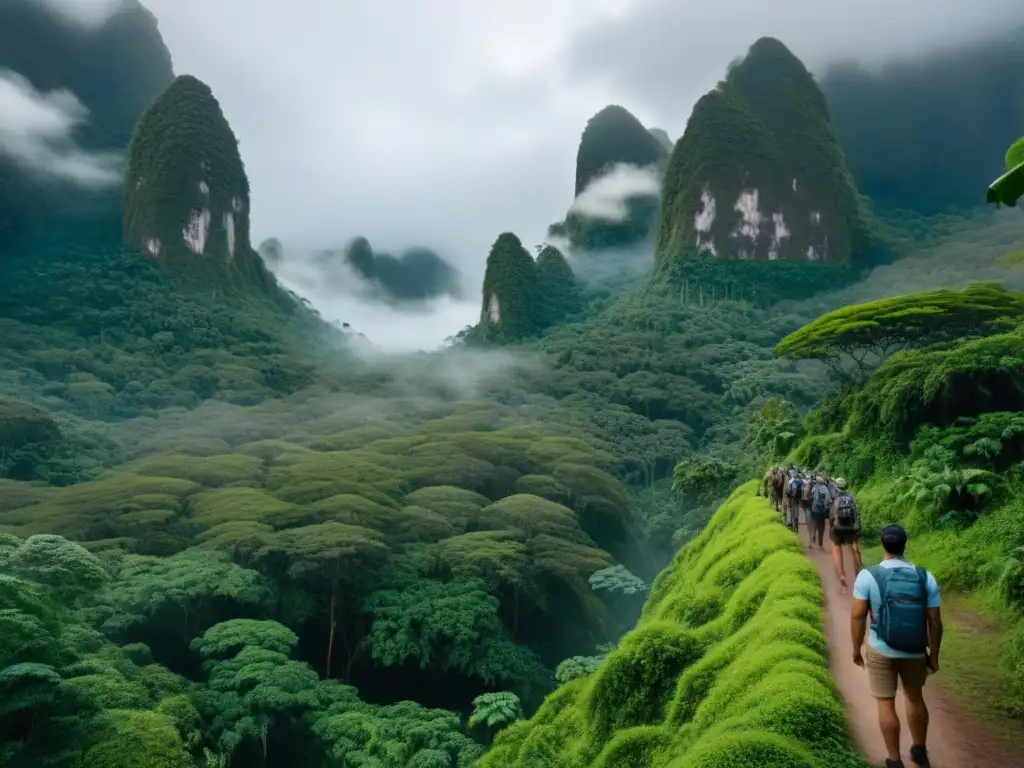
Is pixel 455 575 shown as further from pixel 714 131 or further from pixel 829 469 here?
pixel 714 131

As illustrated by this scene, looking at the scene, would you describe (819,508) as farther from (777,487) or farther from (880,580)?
(880,580)

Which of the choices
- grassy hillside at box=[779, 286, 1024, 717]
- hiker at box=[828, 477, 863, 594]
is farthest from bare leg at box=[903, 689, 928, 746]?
hiker at box=[828, 477, 863, 594]

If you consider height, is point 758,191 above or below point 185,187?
below

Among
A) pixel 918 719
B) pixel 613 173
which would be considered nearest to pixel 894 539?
pixel 918 719

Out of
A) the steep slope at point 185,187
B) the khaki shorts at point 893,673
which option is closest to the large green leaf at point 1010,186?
the khaki shorts at point 893,673

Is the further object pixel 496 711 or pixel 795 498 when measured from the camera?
pixel 496 711

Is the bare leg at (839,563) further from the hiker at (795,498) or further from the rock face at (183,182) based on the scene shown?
the rock face at (183,182)

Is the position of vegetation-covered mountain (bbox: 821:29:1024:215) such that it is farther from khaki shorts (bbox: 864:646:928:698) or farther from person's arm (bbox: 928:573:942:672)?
khaki shorts (bbox: 864:646:928:698)
